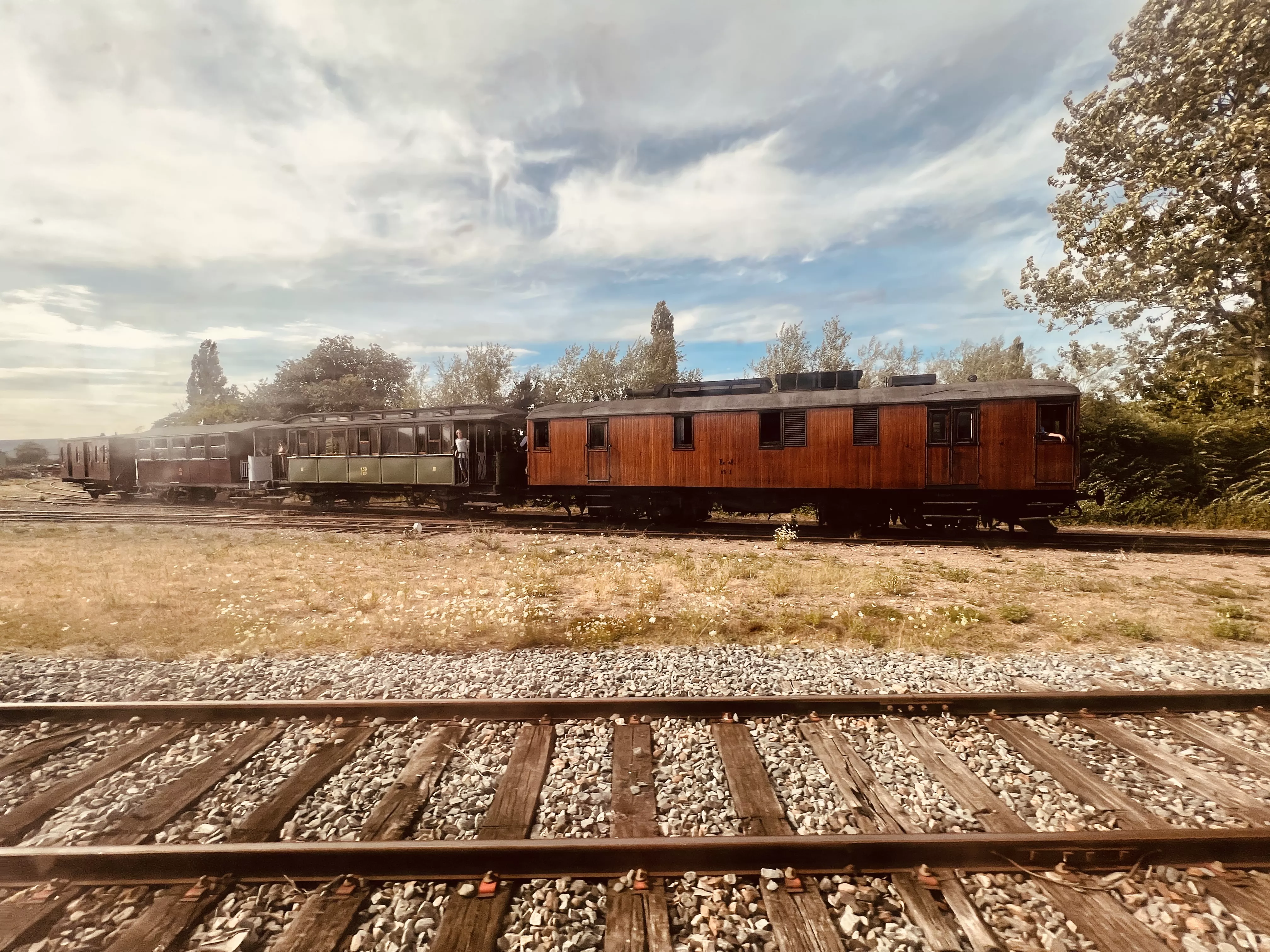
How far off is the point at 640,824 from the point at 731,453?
11.7 metres

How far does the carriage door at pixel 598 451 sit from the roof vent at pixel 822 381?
489 cm

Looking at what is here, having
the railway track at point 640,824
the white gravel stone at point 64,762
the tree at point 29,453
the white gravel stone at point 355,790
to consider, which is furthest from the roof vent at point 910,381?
the tree at point 29,453

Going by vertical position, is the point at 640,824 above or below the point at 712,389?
below

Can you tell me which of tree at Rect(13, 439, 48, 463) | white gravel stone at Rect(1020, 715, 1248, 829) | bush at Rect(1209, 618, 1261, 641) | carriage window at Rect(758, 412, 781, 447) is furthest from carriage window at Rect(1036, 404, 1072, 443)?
tree at Rect(13, 439, 48, 463)

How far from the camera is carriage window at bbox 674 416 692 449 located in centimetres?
1467

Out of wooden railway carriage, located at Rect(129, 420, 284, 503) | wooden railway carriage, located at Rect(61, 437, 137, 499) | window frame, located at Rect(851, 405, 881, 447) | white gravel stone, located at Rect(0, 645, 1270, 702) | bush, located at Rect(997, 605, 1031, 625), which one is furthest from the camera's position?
wooden railway carriage, located at Rect(61, 437, 137, 499)

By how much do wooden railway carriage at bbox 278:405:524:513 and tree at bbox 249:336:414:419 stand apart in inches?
917

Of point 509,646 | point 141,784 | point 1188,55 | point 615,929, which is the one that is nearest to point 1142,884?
point 615,929

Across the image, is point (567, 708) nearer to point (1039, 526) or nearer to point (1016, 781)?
point (1016, 781)

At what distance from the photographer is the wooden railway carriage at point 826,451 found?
12.1m

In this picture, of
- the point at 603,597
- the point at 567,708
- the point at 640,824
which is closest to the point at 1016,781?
the point at 640,824

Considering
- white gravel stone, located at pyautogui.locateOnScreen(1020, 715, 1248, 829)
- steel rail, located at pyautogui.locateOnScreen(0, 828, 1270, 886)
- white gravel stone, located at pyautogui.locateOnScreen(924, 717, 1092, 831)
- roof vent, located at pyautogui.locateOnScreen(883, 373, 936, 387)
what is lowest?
white gravel stone, located at pyautogui.locateOnScreen(1020, 715, 1248, 829)

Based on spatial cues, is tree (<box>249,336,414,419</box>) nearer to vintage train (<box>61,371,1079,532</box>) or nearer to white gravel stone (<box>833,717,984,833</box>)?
vintage train (<box>61,371,1079,532</box>)

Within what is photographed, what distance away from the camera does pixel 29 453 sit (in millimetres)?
36250
